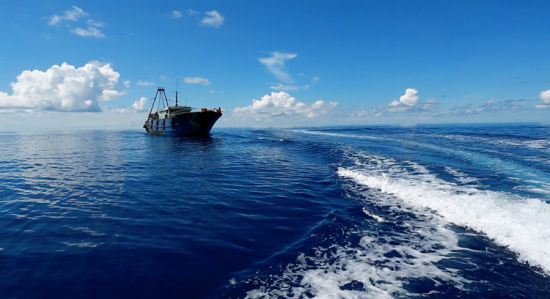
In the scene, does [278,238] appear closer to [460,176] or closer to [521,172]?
[460,176]

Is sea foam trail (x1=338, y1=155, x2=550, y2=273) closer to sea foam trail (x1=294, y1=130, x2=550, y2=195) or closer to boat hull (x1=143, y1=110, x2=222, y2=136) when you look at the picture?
sea foam trail (x1=294, y1=130, x2=550, y2=195)

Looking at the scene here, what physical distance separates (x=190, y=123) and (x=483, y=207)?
55906mm

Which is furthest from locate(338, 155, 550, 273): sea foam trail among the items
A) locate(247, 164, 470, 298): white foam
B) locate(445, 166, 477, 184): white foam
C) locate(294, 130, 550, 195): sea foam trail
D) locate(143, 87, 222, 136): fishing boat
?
locate(143, 87, 222, 136): fishing boat

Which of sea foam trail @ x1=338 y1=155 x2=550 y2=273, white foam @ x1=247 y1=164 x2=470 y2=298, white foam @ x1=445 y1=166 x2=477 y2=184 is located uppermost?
white foam @ x1=445 y1=166 x2=477 y2=184

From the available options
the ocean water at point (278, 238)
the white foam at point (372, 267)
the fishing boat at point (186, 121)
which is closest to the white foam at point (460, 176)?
the ocean water at point (278, 238)

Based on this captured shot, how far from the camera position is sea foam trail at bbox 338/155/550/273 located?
749 cm

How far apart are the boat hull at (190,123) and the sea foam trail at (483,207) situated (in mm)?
43969

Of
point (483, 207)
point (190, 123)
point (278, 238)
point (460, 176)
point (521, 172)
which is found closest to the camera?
point (278, 238)

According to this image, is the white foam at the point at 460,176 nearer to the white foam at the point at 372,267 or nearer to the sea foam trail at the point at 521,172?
the sea foam trail at the point at 521,172

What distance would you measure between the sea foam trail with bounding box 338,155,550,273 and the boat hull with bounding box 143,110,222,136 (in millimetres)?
43969

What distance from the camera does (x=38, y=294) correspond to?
5.43m

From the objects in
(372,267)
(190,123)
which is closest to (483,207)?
(372,267)

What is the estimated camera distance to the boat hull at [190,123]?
2194 inches

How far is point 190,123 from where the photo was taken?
57.7 m
